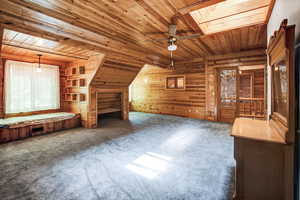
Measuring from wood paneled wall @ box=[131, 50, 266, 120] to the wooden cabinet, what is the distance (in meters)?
4.79

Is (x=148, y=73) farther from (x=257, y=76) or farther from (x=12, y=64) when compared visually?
(x=257, y=76)

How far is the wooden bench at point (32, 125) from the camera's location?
11.0 ft

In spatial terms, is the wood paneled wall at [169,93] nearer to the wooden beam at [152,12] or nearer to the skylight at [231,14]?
the skylight at [231,14]

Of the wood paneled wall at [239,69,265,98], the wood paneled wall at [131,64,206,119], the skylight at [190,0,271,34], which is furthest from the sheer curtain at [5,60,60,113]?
the wood paneled wall at [239,69,265,98]

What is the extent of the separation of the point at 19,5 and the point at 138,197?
321 cm

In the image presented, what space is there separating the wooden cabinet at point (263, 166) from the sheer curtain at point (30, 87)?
19.1ft

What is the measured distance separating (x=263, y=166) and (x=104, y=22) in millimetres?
3295

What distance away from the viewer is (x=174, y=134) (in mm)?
3982

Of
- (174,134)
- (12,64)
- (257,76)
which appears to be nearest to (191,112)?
(174,134)

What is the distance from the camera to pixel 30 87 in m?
4.56

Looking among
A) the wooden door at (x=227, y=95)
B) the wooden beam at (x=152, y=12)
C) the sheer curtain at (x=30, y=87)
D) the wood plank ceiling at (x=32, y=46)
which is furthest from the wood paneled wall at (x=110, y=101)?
the wooden door at (x=227, y=95)

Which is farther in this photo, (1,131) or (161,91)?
(161,91)

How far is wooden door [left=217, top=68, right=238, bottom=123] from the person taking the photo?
18.0 feet

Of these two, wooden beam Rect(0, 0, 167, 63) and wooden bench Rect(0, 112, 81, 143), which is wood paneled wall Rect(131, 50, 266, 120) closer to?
wooden beam Rect(0, 0, 167, 63)
